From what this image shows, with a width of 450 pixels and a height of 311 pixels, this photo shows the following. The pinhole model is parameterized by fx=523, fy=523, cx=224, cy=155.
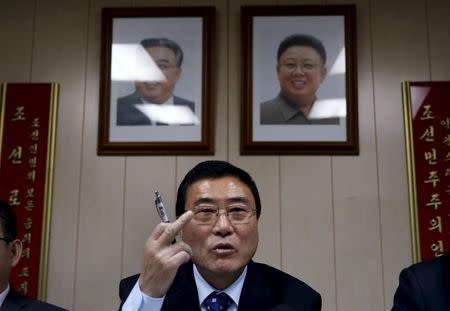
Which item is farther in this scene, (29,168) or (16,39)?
(16,39)

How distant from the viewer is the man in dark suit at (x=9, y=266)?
2031 millimetres

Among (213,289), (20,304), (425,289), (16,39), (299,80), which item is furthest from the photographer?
(16,39)

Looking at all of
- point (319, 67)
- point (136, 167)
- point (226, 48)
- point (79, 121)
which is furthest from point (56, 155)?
point (319, 67)

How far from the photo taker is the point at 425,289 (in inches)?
61.1

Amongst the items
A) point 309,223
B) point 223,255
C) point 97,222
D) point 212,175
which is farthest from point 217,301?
point 97,222

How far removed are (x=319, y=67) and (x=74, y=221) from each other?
1.39 metres

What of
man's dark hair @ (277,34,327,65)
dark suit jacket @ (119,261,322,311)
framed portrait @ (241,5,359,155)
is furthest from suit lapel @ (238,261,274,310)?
man's dark hair @ (277,34,327,65)

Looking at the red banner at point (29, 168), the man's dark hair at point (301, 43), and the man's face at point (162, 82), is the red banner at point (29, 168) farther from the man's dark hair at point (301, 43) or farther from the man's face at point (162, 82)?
the man's dark hair at point (301, 43)

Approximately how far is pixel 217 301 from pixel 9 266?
88cm

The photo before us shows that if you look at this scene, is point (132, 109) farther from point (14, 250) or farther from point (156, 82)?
point (14, 250)

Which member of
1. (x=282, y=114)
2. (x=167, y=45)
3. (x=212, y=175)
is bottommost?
(x=212, y=175)

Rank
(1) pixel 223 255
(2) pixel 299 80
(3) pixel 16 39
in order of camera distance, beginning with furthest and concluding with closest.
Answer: (3) pixel 16 39, (2) pixel 299 80, (1) pixel 223 255

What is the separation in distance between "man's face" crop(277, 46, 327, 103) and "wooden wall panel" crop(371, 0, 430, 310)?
0.95 ft

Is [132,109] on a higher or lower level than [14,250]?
higher
